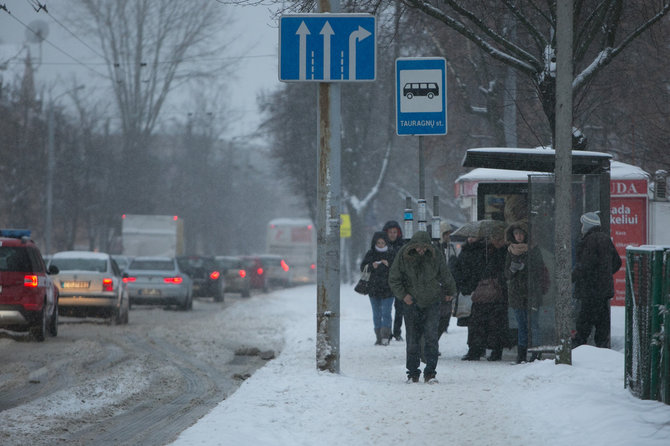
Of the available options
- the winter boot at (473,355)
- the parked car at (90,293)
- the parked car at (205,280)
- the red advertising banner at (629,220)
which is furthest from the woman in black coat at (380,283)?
the parked car at (205,280)

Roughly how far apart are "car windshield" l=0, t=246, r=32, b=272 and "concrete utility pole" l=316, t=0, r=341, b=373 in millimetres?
8407

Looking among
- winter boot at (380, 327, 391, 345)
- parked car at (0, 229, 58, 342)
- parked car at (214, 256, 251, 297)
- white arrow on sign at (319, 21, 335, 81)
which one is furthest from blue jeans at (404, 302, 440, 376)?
parked car at (214, 256, 251, 297)

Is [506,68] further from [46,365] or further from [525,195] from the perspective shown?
[46,365]

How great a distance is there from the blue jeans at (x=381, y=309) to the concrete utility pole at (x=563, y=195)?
19.6 feet

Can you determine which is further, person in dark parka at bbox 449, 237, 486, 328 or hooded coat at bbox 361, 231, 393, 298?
hooded coat at bbox 361, 231, 393, 298

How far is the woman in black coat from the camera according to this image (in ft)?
54.2

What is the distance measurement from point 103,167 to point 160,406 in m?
46.8

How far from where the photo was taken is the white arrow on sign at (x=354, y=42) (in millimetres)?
11055

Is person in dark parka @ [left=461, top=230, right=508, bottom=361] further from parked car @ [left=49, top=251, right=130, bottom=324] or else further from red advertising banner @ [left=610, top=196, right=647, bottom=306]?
parked car @ [left=49, top=251, right=130, bottom=324]

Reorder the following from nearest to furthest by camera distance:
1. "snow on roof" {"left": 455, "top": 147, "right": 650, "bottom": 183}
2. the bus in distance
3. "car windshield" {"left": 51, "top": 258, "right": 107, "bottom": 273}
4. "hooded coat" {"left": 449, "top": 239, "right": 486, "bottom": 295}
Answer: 1. "snow on roof" {"left": 455, "top": 147, "right": 650, "bottom": 183}
2. "hooded coat" {"left": 449, "top": 239, "right": 486, "bottom": 295}
3. "car windshield" {"left": 51, "top": 258, "right": 107, "bottom": 273}
4. the bus in distance

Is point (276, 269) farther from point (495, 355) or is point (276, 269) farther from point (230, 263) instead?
point (495, 355)

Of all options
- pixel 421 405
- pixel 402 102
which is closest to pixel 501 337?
pixel 402 102

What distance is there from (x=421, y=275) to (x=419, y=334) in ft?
2.05

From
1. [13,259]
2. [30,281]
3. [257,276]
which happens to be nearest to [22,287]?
[30,281]
